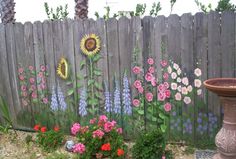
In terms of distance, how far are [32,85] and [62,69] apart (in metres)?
0.72

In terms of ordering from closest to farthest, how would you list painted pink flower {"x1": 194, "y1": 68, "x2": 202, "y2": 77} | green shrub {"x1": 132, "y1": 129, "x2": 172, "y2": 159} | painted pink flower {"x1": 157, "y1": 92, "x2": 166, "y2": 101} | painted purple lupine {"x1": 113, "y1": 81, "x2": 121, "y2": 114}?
green shrub {"x1": 132, "y1": 129, "x2": 172, "y2": 159} < painted pink flower {"x1": 194, "y1": 68, "x2": 202, "y2": 77} < painted pink flower {"x1": 157, "y1": 92, "x2": 166, "y2": 101} < painted purple lupine {"x1": 113, "y1": 81, "x2": 121, "y2": 114}

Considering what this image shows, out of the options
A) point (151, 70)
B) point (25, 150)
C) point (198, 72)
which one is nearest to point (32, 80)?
point (25, 150)

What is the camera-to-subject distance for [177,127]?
453 cm

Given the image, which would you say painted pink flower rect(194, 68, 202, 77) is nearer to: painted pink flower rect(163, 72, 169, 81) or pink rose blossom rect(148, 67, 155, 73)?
painted pink flower rect(163, 72, 169, 81)

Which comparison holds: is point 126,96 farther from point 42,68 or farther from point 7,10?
point 7,10

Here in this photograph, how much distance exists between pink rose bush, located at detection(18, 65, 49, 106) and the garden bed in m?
0.62

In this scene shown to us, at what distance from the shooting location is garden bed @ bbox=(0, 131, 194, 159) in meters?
4.45

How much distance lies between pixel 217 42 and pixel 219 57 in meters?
0.20

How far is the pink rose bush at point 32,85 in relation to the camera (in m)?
5.32

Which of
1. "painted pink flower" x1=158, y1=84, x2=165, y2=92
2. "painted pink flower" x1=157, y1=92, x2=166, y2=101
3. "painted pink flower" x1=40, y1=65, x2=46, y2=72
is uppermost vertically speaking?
"painted pink flower" x1=40, y1=65, x2=46, y2=72

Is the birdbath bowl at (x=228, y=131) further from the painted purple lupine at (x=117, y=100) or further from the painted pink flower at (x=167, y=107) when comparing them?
the painted purple lupine at (x=117, y=100)

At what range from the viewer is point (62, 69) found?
16.7 ft

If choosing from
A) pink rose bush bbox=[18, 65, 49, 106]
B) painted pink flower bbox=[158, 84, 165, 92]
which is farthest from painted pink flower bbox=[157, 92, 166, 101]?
pink rose bush bbox=[18, 65, 49, 106]

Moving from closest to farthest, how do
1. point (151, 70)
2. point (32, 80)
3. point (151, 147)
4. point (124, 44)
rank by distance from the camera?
point (151, 147) → point (151, 70) → point (124, 44) → point (32, 80)
